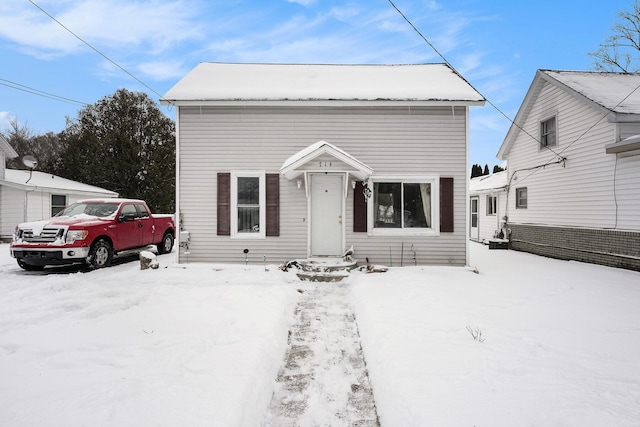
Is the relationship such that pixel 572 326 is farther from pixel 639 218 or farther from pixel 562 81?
pixel 562 81

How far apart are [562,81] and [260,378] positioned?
45.1 ft

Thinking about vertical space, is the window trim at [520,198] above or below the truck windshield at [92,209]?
above

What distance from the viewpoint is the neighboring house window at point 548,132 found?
12.4 meters

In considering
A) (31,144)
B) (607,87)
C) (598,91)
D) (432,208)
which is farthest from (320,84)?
(31,144)

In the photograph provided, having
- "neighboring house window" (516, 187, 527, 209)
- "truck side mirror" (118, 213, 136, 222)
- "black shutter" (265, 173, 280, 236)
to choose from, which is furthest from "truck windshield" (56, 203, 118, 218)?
"neighboring house window" (516, 187, 527, 209)

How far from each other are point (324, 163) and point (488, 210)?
12416 millimetres

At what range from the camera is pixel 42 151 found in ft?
107

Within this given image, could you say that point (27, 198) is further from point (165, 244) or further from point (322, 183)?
point (322, 183)

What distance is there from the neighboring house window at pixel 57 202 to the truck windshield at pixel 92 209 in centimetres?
1050

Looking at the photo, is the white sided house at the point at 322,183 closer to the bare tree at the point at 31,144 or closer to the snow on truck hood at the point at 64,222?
the snow on truck hood at the point at 64,222

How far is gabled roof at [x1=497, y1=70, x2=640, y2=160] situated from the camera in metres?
Result: 9.34

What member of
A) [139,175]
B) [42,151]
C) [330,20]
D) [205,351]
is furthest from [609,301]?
[42,151]

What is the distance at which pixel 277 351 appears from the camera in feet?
13.2

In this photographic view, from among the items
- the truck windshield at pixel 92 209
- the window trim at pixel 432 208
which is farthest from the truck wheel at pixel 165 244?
the window trim at pixel 432 208
